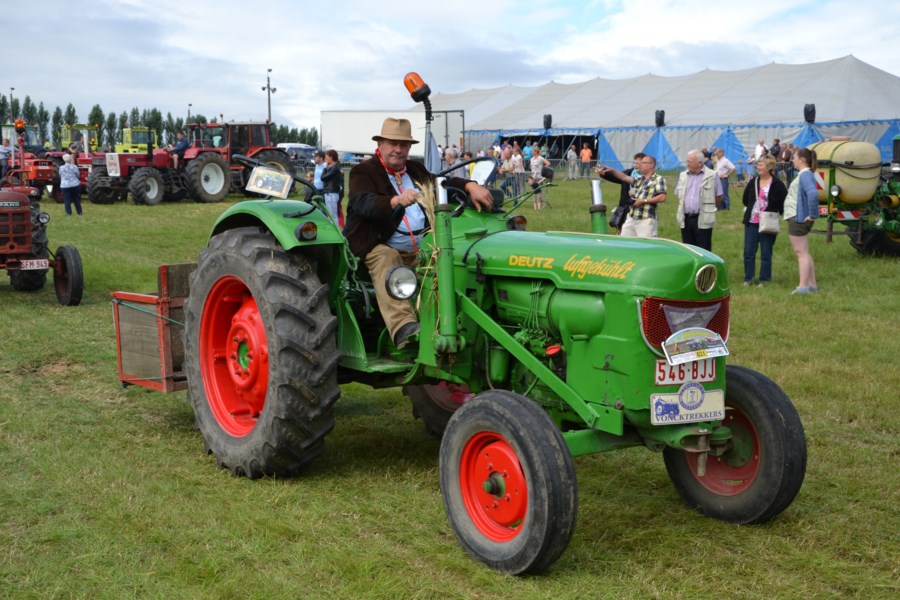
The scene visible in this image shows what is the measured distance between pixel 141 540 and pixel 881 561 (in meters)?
3.02

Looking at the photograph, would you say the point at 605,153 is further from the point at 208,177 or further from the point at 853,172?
the point at 853,172

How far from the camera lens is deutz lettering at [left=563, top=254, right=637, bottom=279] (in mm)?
3824

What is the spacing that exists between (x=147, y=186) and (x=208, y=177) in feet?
6.26

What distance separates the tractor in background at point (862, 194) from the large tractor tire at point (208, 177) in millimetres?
15955

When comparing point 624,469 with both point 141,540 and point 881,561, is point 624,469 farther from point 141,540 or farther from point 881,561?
point 141,540

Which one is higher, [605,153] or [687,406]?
[605,153]

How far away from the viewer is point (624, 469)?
5.06 m

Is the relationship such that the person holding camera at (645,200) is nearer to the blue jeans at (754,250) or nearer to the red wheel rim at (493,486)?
the blue jeans at (754,250)

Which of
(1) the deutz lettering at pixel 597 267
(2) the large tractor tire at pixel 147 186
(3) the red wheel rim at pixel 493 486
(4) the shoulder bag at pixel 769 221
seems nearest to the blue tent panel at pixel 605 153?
(2) the large tractor tire at pixel 147 186

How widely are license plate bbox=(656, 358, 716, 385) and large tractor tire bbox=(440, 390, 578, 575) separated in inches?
A: 19.4

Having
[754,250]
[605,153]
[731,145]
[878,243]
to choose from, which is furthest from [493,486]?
[605,153]

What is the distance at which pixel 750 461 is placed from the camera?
425 centimetres

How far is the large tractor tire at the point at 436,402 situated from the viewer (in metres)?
5.62

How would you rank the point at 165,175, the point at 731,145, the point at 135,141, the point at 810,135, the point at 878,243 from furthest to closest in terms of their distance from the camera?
the point at 731,145 < the point at 810,135 < the point at 135,141 < the point at 165,175 < the point at 878,243
